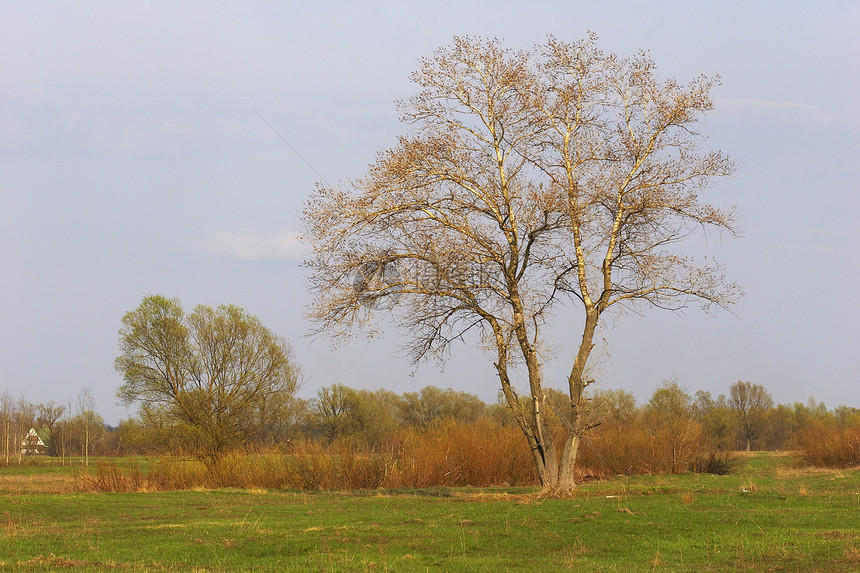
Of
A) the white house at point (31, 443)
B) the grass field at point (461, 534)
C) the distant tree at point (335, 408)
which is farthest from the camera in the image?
the white house at point (31, 443)

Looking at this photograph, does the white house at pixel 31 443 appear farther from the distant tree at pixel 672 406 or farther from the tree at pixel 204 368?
the distant tree at pixel 672 406

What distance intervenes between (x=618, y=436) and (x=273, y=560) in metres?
28.5

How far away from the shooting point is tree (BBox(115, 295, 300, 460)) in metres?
46.7

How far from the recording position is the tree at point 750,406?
290 ft

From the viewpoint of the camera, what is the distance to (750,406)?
95688 millimetres

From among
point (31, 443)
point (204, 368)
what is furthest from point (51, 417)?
point (204, 368)

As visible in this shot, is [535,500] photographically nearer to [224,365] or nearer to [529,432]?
[529,432]

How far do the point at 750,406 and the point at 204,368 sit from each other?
2876 inches

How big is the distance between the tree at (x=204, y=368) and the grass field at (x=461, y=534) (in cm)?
2553

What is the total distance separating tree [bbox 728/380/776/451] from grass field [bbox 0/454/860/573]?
7217cm

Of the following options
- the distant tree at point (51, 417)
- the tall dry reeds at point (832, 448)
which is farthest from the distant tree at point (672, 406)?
the distant tree at point (51, 417)

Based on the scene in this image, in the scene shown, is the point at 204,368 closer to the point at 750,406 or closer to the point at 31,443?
the point at 31,443

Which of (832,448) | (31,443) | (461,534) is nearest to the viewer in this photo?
(461,534)

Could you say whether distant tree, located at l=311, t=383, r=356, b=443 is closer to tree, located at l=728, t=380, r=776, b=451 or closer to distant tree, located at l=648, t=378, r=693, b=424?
distant tree, located at l=648, t=378, r=693, b=424
